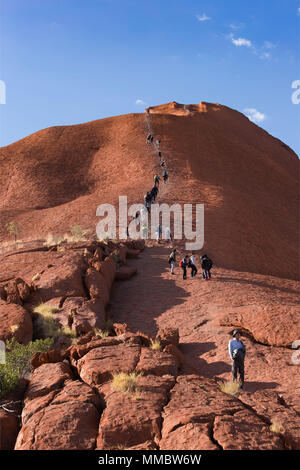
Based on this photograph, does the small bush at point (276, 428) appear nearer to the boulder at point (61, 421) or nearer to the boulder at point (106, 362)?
the boulder at point (61, 421)

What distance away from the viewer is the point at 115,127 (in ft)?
183

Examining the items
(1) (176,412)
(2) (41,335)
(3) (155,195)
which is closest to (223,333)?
(2) (41,335)

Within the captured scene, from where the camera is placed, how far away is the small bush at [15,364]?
7.83 meters

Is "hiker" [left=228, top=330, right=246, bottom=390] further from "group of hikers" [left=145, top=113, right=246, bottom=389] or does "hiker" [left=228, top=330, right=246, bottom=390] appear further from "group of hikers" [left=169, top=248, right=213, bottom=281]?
"group of hikers" [left=169, top=248, right=213, bottom=281]

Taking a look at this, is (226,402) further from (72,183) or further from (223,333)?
(72,183)

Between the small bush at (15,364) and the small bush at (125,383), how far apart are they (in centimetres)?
211

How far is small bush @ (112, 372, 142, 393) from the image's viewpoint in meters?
7.32

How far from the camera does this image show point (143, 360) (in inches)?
339

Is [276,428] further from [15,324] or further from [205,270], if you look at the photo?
[205,270]

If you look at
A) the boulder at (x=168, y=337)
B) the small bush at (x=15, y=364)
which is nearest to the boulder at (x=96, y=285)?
the small bush at (x=15, y=364)

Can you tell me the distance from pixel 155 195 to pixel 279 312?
810 inches

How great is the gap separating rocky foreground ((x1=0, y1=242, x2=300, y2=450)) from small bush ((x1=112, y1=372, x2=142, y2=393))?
0.07 meters

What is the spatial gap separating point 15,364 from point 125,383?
319cm
